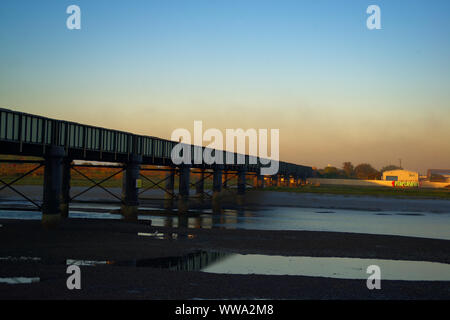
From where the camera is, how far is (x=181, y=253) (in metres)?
24.5

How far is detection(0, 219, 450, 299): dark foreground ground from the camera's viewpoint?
16016 mm

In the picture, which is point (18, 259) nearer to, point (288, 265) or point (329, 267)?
point (288, 265)

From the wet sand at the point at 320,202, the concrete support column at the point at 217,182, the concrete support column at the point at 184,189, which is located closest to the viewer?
the concrete support column at the point at 184,189

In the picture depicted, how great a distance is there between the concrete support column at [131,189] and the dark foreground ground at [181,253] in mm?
7363

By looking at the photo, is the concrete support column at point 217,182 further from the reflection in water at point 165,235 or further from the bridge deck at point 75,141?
the reflection in water at point 165,235

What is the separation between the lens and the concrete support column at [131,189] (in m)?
45.6

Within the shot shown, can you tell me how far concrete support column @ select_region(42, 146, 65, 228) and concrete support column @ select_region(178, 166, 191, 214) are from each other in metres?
20.4

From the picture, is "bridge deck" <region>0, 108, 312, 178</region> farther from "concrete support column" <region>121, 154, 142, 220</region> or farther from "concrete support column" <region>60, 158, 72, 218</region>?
"concrete support column" <region>60, 158, 72, 218</region>

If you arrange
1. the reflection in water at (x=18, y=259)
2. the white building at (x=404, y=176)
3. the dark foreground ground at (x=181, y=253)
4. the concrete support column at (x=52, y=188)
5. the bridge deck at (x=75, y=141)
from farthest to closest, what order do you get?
1. the white building at (x=404, y=176)
2. the concrete support column at (x=52, y=188)
3. the bridge deck at (x=75, y=141)
4. the reflection in water at (x=18, y=259)
5. the dark foreground ground at (x=181, y=253)

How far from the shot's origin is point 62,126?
37719mm

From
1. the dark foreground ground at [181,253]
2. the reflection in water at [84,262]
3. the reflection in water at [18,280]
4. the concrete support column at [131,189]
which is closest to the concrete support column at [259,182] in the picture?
the concrete support column at [131,189]

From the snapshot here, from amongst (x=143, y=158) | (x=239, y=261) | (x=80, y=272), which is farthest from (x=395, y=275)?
(x=143, y=158)

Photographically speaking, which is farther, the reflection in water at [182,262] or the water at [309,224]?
the water at [309,224]
